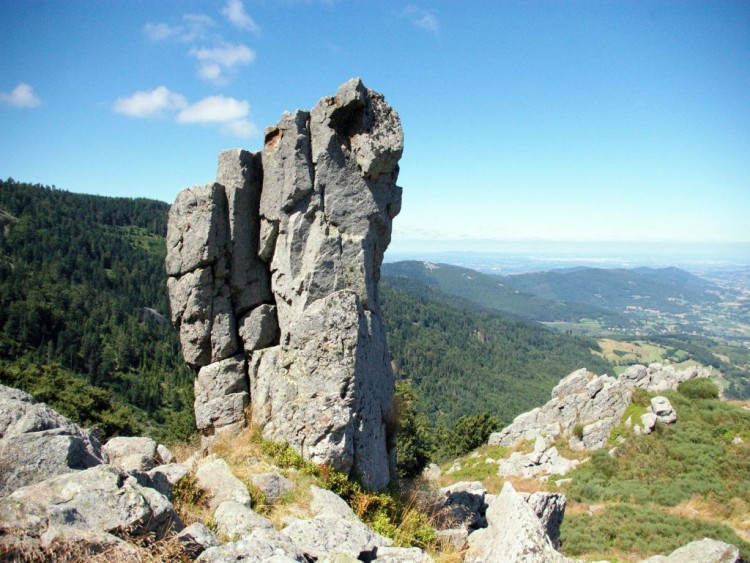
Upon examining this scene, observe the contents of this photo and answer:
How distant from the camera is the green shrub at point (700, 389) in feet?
114

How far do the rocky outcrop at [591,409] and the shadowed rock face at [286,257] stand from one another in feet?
89.7

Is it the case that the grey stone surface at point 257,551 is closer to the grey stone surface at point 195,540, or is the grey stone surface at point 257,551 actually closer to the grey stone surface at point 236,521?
the grey stone surface at point 195,540

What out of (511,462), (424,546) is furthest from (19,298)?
(424,546)

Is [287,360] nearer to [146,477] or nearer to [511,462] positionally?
[146,477]

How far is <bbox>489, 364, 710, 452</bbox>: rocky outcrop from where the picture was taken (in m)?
35.4

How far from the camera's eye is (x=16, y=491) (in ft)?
21.0

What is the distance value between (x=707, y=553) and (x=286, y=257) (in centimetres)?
1643

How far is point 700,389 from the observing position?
115ft

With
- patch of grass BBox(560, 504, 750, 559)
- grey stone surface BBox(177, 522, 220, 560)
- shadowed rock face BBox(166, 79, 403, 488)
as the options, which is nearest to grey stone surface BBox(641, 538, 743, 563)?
patch of grass BBox(560, 504, 750, 559)

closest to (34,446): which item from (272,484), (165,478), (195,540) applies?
(165,478)

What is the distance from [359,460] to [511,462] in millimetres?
29630

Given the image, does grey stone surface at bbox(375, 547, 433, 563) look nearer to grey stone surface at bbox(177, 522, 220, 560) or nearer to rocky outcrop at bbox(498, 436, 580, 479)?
grey stone surface at bbox(177, 522, 220, 560)

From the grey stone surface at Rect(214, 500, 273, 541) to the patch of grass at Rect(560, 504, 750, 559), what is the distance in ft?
59.1

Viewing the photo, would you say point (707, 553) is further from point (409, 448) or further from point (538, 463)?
point (409, 448)
